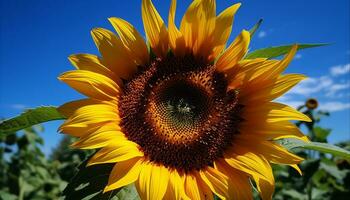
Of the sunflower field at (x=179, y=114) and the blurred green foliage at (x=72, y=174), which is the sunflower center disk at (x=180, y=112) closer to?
the sunflower field at (x=179, y=114)

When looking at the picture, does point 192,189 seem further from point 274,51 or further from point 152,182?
point 274,51

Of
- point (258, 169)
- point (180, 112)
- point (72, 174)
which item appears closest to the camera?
point (258, 169)

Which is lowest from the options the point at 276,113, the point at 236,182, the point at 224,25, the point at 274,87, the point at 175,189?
the point at 236,182

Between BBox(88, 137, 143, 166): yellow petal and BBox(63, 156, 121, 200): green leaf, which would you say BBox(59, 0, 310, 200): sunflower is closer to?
BBox(88, 137, 143, 166): yellow petal

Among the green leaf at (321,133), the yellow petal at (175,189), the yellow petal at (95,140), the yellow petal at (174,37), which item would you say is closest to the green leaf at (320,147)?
the yellow petal at (175,189)

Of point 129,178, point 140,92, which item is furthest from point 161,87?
point 129,178

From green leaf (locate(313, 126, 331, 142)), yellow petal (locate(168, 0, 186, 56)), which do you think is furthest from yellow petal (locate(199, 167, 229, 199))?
green leaf (locate(313, 126, 331, 142))

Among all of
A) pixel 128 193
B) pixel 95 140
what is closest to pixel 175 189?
pixel 128 193

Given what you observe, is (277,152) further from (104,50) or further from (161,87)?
(104,50)
